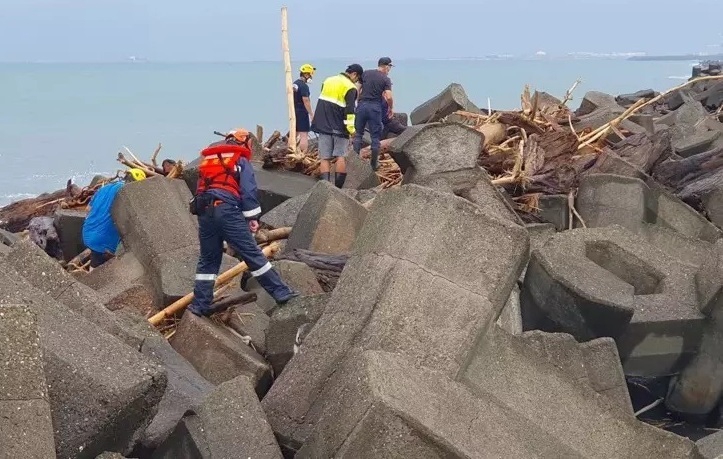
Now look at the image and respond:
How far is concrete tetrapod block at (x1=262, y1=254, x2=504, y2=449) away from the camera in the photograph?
3.89 m

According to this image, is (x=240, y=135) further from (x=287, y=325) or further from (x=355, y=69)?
(x=355, y=69)

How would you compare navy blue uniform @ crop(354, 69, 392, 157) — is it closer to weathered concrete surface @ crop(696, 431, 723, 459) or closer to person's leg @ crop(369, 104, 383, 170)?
person's leg @ crop(369, 104, 383, 170)

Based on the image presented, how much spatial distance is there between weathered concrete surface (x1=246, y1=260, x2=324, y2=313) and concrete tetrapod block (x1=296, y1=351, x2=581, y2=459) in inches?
87.9

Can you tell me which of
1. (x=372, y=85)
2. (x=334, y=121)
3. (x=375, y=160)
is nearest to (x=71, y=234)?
(x=334, y=121)

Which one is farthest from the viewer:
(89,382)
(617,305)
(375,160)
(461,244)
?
(375,160)

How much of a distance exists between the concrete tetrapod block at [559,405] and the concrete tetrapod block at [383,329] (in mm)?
147

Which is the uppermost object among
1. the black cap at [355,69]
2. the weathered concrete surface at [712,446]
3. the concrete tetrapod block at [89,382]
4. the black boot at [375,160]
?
the concrete tetrapod block at [89,382]

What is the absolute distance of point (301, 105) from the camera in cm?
1135

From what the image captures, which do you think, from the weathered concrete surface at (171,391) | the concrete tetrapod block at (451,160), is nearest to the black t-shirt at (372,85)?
the concrete tetrapod block at (451,160)

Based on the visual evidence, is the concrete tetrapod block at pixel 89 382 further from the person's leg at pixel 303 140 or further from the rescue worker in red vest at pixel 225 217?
the person's leg at pixel 303 140

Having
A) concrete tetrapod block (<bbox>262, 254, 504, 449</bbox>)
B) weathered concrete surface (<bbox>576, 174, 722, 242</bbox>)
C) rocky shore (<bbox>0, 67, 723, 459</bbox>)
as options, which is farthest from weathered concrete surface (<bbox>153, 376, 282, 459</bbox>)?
weathered concrete surface (<bbox>576, 174, 722, 242</bbox>)

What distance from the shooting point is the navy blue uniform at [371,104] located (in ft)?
33.6

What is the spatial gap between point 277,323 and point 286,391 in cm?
102

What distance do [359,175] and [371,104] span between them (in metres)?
1.29
